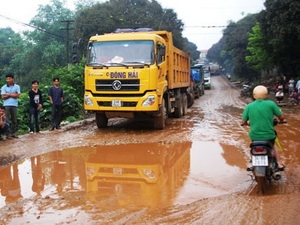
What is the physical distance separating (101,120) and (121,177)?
574 centimetres

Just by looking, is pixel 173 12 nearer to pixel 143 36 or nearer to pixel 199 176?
pixel 143 36

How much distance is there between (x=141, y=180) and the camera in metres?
5.96

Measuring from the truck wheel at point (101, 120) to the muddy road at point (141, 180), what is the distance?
3.64 ft

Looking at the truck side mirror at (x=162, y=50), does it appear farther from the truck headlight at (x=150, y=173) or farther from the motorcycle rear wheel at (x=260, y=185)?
the motorcycle rear wheel at (x=260, y=185)

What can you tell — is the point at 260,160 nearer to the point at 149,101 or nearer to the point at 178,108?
the point at 149,101

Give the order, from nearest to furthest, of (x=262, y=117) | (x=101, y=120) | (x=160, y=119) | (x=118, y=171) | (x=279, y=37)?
(x=262, y=117)
(x=118, y=171)
(x=160, y=119)
(x=101, y=120)
(x=279, y=37)

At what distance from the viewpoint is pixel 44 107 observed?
15.0 meters

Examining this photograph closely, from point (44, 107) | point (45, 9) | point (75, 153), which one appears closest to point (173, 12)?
point (45, 9)

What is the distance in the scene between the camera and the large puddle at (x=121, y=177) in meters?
4.94

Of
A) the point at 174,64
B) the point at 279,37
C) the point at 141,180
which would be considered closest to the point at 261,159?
the point at 141,180

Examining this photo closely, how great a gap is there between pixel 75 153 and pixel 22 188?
245 centimetres

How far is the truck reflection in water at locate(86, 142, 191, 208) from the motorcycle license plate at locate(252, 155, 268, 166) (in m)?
1.19

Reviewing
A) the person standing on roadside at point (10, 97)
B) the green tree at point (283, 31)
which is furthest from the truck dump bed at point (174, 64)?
the green tree at point (283, 31)

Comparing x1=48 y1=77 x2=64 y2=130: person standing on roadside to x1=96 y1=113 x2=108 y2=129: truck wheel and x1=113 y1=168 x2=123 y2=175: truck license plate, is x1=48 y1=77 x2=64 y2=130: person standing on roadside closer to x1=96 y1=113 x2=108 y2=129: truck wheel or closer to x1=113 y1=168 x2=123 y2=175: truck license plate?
x1=96 y1=113 x2=108 y2=129: truck wheel
